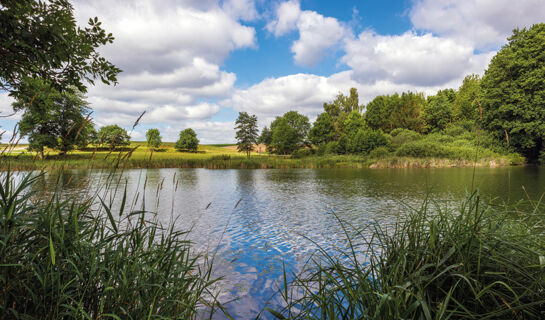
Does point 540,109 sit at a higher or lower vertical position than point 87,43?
higher

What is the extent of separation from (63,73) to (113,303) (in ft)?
9.15

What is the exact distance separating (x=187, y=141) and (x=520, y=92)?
65384mm

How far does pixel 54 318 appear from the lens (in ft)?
5.76

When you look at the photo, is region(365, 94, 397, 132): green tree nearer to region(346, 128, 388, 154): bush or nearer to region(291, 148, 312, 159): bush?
region(346, 128, 388, 154): bush

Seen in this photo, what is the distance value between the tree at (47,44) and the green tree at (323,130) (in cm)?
5682

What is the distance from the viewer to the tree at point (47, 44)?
256 centimetres

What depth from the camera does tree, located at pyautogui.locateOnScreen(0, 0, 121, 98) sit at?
101 inches

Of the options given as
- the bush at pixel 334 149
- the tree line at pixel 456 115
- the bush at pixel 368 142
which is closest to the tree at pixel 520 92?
the tree line at pixel 456 115

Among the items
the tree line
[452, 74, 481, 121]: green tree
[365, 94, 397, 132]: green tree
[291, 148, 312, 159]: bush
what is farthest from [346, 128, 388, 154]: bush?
[452, 74, 481, 121]: green tree

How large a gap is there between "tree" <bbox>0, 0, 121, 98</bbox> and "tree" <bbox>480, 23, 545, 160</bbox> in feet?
115

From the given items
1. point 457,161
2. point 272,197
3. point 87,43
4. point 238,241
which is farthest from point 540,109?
point 87,43

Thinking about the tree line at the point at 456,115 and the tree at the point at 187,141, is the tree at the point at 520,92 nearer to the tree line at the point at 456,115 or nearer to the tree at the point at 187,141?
the tree line at the point at 456,115

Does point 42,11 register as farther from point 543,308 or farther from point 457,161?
point 457,161

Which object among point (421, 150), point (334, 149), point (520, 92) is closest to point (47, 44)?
point (421, 150)
